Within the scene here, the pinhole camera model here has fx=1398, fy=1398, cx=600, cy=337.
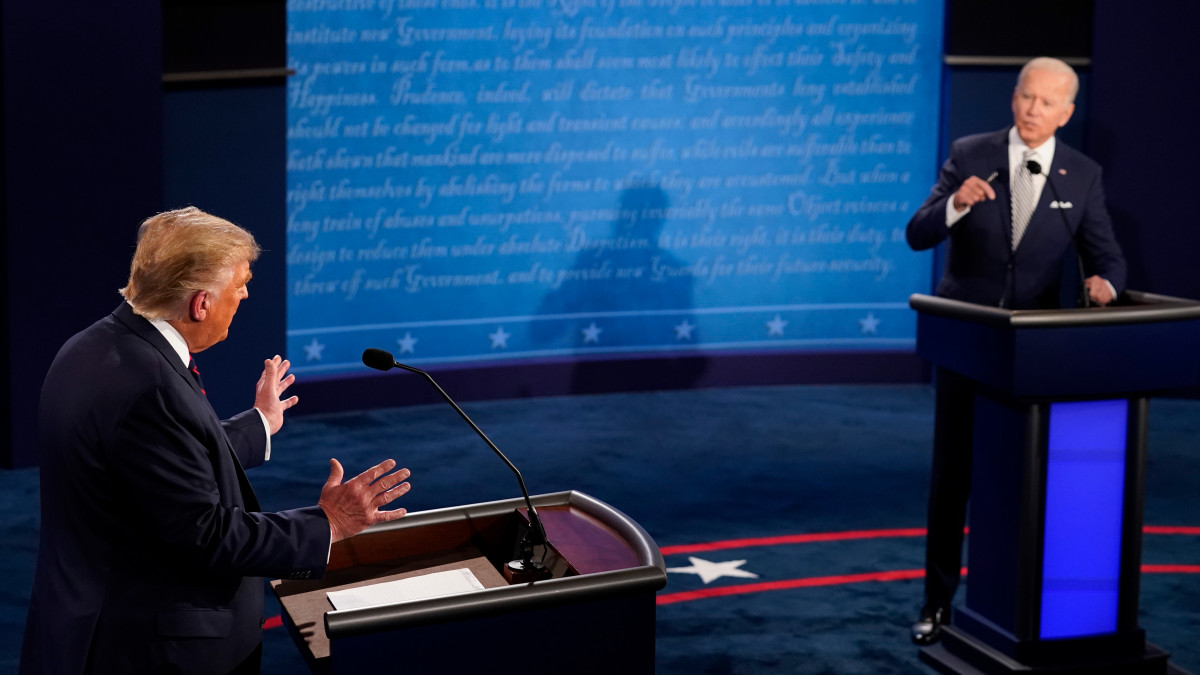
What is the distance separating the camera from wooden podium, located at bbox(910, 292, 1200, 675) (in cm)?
378

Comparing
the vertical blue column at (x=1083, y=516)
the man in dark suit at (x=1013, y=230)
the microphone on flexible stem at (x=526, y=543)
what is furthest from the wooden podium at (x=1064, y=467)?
the microphone on flexible stem at (x=526, y=543)

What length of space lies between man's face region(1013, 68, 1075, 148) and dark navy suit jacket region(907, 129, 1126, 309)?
8 centimetres

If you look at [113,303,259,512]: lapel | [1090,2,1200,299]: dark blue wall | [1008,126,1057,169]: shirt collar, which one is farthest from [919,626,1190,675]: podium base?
[1090,2,1200,299]: dark blue wall

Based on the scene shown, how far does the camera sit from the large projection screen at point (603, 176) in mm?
7477

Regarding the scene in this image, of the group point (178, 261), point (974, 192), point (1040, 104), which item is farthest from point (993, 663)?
point (178, 261)

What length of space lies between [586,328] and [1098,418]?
4.44 m

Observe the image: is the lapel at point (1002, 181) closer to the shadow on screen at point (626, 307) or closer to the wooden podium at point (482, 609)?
the wooden podium at point (482, 609)

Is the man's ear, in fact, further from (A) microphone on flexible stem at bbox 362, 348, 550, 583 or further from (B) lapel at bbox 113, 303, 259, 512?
(A) microphone on flexible stem at bbox 362, 348, 550, 583

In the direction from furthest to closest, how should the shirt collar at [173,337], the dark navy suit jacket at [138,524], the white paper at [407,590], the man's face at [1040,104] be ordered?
the man's face at [1040,104] → the white paper at [407,590] → the shirt collar at [173,337] → the dark navy suit jacket at [138,524]

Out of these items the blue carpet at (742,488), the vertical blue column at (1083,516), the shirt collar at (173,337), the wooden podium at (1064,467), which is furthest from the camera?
the blue carpet at (742,488)

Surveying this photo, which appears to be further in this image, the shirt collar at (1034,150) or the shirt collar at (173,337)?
the shirt collar at (1034,150)

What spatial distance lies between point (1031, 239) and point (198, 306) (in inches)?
106

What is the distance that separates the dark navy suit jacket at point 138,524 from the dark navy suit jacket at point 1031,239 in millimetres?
2497

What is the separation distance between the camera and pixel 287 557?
234cm
